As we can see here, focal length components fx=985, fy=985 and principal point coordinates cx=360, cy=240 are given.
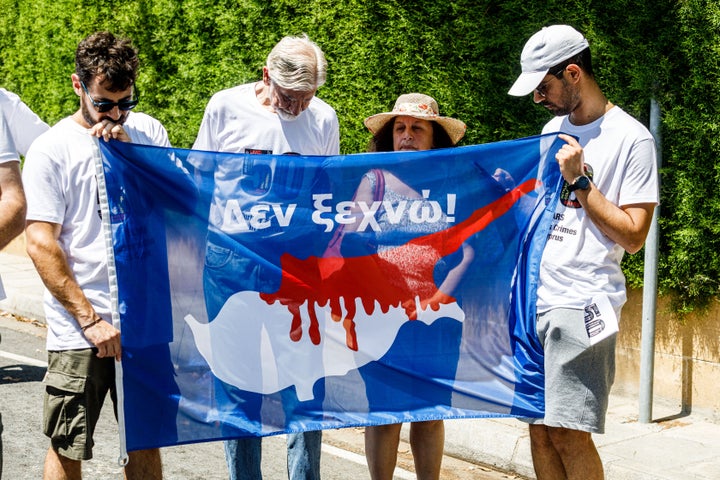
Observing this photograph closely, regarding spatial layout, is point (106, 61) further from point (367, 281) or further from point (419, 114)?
point (419, 114)

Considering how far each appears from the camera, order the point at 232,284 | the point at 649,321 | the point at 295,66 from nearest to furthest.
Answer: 1. the point at 232,284
2. the point at 295,66
3. the point at 649,321

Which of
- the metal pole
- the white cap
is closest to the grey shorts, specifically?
the white cap

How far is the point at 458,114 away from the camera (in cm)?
725

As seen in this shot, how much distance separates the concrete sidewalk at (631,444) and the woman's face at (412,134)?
2.08m

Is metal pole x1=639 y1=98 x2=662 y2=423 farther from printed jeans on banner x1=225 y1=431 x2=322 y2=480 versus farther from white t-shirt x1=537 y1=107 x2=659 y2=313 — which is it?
printed jeans on banner x1=225 y1=431 x2=322 y2=480

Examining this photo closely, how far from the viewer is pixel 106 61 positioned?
3.68 meters

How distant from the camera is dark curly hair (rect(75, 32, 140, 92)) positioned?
12.0 ft

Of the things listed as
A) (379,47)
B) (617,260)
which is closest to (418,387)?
(617,260)

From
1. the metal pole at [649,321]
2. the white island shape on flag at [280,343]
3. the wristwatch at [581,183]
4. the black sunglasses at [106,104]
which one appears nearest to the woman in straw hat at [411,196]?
the white island shape on flag at [280,343]

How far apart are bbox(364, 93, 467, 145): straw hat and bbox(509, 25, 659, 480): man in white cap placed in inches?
28.8

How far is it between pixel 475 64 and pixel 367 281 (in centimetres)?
350

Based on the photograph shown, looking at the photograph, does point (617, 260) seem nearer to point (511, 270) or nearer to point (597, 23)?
point (511, 270)

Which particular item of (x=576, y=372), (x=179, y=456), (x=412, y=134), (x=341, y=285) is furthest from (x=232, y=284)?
(x=179, y=456)

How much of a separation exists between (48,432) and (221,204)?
1.09 m
